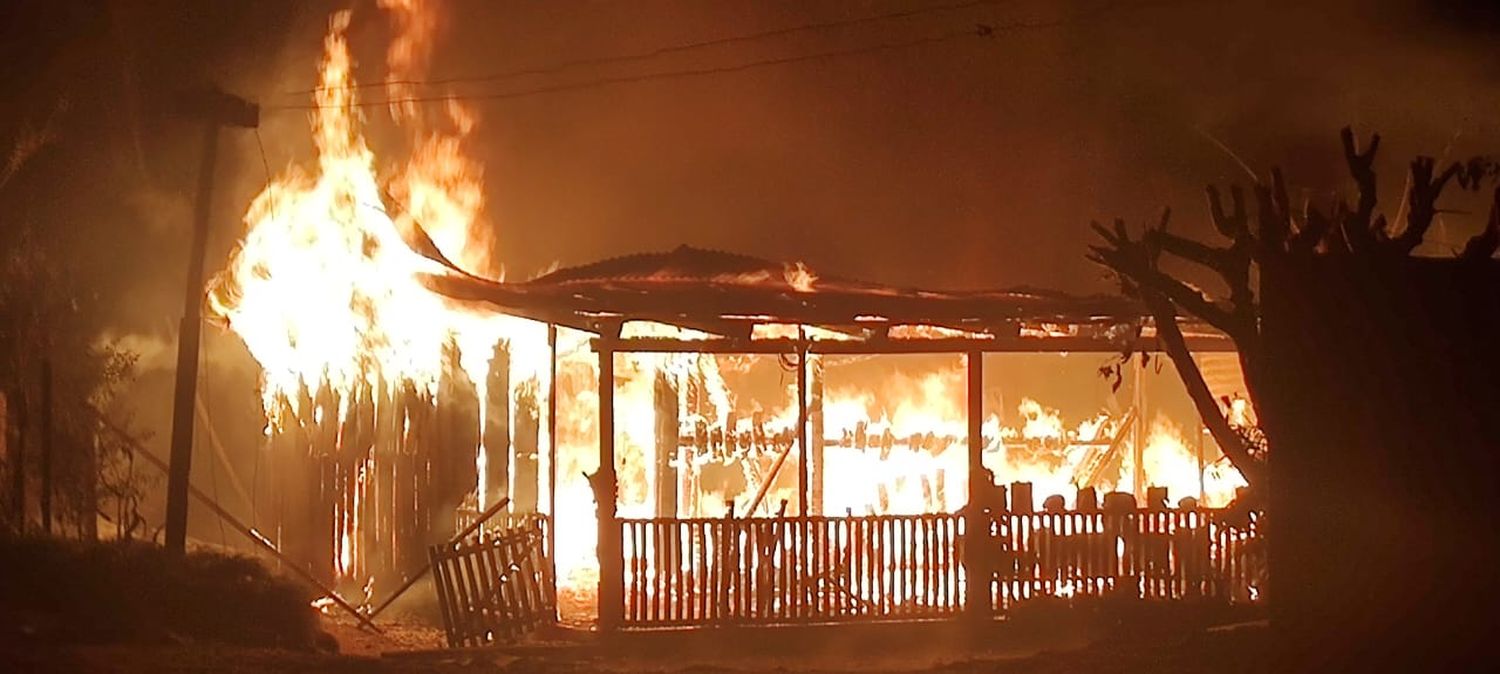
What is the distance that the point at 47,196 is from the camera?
65.8ft

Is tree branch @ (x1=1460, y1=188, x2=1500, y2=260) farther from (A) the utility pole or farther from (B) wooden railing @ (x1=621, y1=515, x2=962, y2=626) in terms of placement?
(A) the utility pole

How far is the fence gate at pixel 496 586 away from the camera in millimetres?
12492

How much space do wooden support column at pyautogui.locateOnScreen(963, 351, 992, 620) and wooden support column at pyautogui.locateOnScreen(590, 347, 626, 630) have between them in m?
3.33

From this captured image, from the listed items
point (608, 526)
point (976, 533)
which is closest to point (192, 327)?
point (608, 526)

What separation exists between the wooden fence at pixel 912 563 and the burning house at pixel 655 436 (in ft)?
0.10

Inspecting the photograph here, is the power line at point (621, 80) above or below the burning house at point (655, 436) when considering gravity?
above

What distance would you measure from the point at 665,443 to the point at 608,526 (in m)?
5.60

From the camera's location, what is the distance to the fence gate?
12492 millimetres

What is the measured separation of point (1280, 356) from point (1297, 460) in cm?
58

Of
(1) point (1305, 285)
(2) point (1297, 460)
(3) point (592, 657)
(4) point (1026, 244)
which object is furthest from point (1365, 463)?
(4) point (1026, 244)

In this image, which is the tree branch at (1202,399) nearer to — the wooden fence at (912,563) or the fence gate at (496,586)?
the wooden fence at (912,563)

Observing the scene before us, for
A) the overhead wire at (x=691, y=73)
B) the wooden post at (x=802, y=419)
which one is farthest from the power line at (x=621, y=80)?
the wooden post at (x=802, y=419)

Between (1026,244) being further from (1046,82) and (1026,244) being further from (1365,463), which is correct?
(1365,463)

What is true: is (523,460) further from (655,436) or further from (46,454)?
(46,454)
